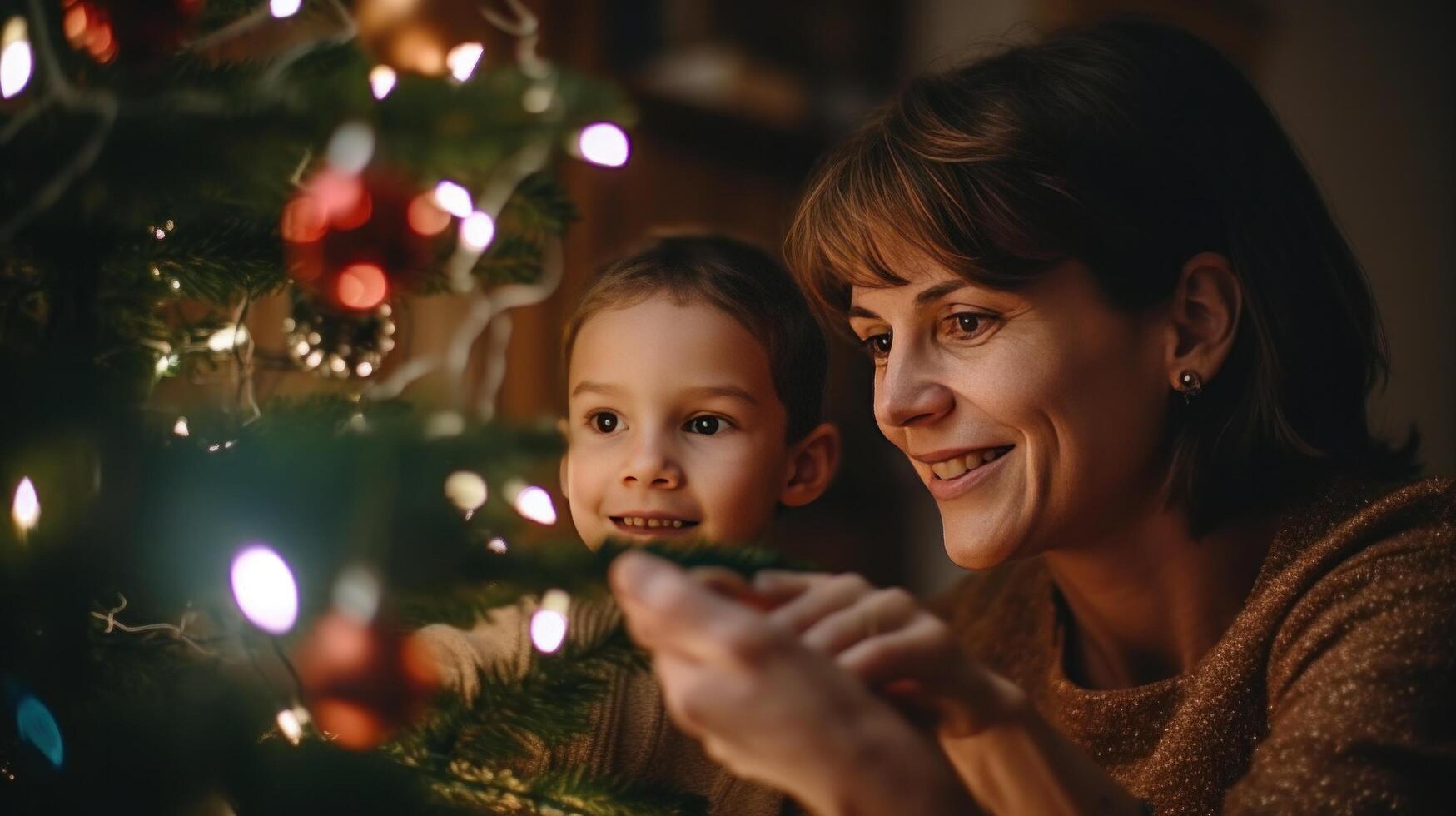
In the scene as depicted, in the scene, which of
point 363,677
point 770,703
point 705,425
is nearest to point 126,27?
point 363,677

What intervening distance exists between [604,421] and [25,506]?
67 cm

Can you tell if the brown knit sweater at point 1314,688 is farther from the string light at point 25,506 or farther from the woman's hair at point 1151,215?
the string light at point 25,506

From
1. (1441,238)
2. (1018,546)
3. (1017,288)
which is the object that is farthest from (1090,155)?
(1441,238)

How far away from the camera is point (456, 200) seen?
0.87 m

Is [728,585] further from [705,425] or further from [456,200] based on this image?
[705,425]

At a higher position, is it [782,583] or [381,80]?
A: [381,80]

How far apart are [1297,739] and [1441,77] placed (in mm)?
4164

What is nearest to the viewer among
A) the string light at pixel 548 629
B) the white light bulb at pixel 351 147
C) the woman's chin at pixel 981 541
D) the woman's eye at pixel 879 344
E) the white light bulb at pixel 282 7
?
the white light bulb at pixel 351 147

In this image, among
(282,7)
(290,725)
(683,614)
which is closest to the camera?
(683,614)

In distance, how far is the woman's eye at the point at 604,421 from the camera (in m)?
1.12

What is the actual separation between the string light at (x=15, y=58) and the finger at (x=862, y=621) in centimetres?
44

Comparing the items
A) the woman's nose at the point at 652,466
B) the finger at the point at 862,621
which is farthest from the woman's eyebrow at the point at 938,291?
the finger at the point at 862,621

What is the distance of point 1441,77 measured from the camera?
13.1 feet

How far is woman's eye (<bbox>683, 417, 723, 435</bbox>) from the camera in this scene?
110 cm
